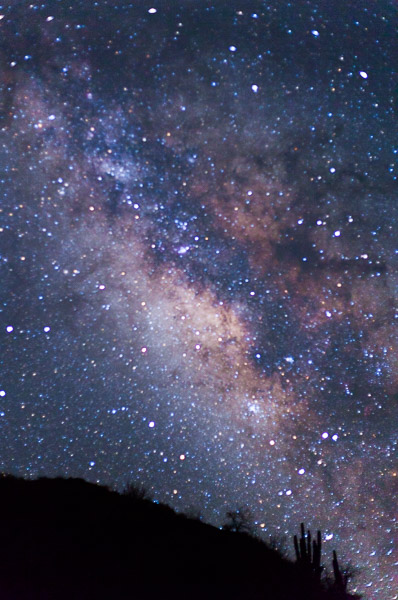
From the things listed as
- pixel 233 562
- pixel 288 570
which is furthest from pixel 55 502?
pixel 288 570

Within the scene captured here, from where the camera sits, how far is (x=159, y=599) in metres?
9.62

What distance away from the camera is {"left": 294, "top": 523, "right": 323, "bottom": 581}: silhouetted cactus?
14.3 meters

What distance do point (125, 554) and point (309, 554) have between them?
260 inches

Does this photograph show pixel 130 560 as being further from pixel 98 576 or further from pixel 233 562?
pixel 233 562

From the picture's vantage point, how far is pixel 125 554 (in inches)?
413

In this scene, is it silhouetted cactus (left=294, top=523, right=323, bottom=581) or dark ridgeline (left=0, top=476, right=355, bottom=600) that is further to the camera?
silhouetted cactus (left=294, top=523, right=323, bottom=581)

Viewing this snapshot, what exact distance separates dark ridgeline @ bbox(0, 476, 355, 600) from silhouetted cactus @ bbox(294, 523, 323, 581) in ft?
0.10

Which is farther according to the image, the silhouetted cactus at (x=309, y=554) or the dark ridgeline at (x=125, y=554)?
the silhouetted cactus at (x=309, y=554)

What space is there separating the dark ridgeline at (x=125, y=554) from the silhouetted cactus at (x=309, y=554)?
0.03 metres

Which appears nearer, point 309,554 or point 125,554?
point 125,554

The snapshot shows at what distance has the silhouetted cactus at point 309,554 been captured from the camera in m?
14.3

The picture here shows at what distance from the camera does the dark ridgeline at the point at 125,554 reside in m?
9.13

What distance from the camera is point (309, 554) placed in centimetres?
1477

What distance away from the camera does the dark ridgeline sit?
9133 mm
